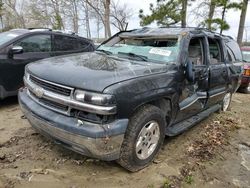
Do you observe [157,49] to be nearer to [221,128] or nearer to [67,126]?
[67,126]

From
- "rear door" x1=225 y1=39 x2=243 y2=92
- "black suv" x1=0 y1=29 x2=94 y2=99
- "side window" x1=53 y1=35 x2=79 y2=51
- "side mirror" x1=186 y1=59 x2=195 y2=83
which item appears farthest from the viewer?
"side window" x1=53 y1=35 x2=79 y2=51

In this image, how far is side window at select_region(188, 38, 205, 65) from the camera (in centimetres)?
418

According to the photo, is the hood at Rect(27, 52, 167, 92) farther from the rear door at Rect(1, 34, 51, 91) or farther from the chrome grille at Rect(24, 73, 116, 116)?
the rear door at Rect(1, 34, 51, 91)

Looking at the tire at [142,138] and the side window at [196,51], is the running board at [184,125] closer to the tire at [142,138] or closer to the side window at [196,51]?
the tire at [142,138]

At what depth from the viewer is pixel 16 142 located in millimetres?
3854

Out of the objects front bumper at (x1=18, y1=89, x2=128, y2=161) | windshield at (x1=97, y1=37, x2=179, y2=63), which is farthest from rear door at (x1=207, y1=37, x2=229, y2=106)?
front bumper at (x1=18, y1=89, x2=128, y2=161)

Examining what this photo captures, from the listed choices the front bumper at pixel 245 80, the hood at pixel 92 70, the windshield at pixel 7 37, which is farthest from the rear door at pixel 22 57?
the front bumper at pixel 245 80

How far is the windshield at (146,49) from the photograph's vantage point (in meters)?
3.79

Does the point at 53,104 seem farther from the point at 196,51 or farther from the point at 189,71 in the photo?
the point at 196,51

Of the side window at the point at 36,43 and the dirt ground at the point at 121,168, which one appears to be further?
the side window at the point at 36,43

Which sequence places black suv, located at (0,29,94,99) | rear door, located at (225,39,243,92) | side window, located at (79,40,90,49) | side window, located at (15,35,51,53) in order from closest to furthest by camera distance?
1. black suv, located at (0,29,94,99)
2. rear door, located at (225,39,243,92)
3. side window, located at (15,35,51,53)
4. side window, located at (79,40,90,49)

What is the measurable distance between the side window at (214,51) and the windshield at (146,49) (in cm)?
104

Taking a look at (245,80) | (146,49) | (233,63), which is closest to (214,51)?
(233,63)

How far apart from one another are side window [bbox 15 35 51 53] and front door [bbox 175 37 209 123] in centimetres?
350
